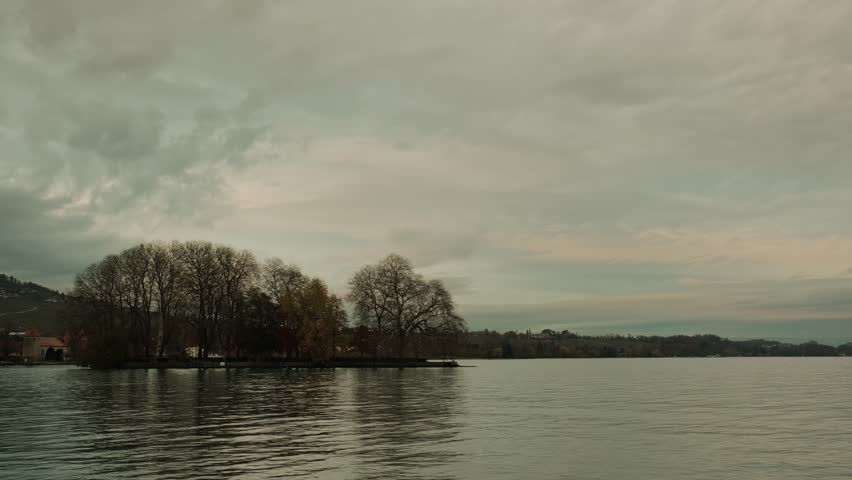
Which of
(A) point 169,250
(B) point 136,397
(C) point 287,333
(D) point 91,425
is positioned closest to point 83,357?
(A) point 169,250

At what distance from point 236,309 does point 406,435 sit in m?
107

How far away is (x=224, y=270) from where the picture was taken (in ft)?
424

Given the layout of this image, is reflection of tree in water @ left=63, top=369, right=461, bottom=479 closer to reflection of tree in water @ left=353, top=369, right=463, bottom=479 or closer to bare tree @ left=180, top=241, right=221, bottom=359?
reflection of tree in water @ left=353, top=369, right=463, bottom=479

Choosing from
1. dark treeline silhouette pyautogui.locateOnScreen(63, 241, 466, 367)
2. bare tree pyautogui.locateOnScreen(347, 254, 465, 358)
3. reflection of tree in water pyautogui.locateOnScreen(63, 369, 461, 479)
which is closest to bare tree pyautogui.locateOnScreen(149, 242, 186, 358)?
dark treeline silhouette pyautogui.locateOnScreen(63, 241, 466, 367)

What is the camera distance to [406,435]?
3141 centimetres

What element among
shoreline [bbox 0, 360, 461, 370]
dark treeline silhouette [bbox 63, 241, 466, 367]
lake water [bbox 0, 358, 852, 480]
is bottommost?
shoreline [bbox 0, 360, 461, 370]

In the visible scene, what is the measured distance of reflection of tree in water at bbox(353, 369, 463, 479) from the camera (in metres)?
23.0

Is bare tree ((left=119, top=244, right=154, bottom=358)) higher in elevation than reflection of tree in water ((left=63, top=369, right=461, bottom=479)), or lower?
higher

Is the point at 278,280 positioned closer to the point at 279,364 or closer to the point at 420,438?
the point at 279,364

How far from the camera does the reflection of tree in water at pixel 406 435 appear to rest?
2300 cm

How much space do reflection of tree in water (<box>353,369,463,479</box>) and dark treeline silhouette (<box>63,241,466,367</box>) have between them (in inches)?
3110

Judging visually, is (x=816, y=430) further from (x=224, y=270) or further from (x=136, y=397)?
(x=224, y=270)

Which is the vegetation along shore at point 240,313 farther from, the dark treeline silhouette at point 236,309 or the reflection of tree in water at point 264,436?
the reflection of tree in water at point 264,436

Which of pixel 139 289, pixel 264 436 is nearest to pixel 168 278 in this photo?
pixel 139 289
